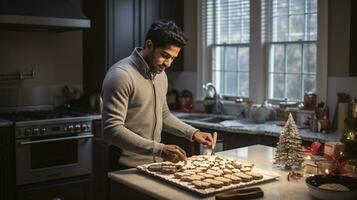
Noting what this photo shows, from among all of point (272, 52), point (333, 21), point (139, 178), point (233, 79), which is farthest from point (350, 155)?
point (233, 79)

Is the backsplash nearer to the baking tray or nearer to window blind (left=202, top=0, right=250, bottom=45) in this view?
window blind (left=202, top=0, right=250, bottom=45)

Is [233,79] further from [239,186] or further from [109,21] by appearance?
[239,186]

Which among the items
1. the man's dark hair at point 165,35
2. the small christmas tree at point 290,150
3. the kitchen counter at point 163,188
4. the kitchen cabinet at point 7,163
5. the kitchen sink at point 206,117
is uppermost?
the man's dark hair at point 165,35

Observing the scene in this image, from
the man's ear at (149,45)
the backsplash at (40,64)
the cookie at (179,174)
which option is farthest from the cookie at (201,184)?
the backsplash at (40,64)

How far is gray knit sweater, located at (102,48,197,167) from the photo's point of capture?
212 cm

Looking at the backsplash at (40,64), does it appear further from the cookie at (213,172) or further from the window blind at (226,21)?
the cookie at (213,172)

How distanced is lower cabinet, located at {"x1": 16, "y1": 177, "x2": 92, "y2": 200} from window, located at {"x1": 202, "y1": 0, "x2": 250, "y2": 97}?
1.72 meters

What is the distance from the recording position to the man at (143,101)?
6.95 ft

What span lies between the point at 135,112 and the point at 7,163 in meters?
1.71

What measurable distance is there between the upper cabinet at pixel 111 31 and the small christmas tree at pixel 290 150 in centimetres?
244

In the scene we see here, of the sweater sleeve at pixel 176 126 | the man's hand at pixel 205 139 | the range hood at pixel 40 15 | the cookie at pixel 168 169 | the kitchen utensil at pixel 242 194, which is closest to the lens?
the kitchen utensil at pixel 242 194

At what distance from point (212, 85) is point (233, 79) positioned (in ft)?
0.81

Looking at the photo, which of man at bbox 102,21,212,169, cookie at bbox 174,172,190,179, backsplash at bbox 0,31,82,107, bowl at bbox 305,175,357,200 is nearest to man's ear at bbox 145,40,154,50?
man at bbox 102,21,212,169

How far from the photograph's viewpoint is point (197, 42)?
488 cm
